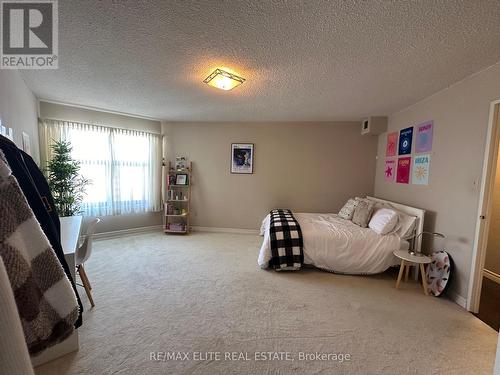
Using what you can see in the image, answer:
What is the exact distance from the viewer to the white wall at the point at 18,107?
191 cm

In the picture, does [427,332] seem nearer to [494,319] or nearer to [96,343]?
[494,319]

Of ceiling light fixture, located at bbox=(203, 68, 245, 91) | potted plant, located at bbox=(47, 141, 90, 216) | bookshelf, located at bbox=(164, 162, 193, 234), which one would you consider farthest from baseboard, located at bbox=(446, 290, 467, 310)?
potted plant, located at bbox=(47, 141, 90, 216)

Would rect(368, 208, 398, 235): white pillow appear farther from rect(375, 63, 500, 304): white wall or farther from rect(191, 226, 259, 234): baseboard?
rect(191, 226, 259, 234): baseboard

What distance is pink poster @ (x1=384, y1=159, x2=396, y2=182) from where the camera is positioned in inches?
136

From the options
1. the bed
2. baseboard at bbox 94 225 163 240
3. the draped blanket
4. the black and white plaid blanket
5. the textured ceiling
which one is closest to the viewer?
the draped blanket

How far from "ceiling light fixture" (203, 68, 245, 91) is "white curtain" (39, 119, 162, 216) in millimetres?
2475

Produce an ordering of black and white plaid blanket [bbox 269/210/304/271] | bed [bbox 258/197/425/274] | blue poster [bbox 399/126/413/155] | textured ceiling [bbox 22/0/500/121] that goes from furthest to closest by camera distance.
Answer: blue poster [bbox 399/126/413/155] < black and white plaid blanket [bbox 269/210/304/271] < bed [bbox 258/197/425/274] < textured ceiling [bbox 22/0/500/121]

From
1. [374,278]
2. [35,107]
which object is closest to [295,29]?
[374,278]

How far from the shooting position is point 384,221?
2797 millimetres

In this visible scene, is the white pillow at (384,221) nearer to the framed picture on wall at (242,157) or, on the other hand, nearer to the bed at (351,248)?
the bed at (351,248)

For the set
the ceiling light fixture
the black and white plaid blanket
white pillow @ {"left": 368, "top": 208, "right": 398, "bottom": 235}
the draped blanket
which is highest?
the ceiling light fixture

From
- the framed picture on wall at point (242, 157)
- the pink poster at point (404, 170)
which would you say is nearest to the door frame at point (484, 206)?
the pink poster at point (404, 170)

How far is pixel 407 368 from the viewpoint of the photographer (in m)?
1.48

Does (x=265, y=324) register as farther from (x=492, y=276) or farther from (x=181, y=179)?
(x=181, y=179)
